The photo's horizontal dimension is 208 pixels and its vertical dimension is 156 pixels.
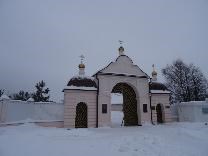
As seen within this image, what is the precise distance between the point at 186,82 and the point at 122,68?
21574mm

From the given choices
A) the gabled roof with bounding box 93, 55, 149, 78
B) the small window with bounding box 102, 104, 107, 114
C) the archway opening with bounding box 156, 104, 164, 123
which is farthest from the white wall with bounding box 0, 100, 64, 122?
the archway opening with bounding box 156, 104, 164, 123

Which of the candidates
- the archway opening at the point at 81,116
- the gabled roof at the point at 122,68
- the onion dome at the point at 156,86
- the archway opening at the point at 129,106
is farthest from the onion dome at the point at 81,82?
the onion dome at the point at 156,86

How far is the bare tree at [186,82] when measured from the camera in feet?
121

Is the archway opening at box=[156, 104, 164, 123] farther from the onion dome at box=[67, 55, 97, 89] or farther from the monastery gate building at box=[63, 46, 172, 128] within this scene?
the onion dome at box=[67, 55, 97, 89]

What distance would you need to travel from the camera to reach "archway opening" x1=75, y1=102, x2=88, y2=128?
18.7m

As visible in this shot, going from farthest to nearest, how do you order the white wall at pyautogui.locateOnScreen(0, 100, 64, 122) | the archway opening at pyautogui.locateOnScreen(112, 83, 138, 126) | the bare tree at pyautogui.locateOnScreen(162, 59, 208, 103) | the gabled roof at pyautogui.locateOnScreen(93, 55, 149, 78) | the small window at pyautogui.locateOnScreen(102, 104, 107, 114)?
the bare tree at pyautogui.locateOnScreen(162, 59, 208, 103) < the archway opening at pyautogui.locateOnScreen(112, 83, 138, 126) < the gabled roof at pyautogui.locateOnScreen(93, 55, 149, 78) < the small window at pyautogui.locateOnScreen(102, 104, 107, 114) < the white wall at pyautogui.locateOnScreen(0, 100, 64, 122)

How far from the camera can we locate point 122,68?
20.8m

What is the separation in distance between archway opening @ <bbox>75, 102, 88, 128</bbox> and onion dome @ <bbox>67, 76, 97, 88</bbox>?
6.10ft

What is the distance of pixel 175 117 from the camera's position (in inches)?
940

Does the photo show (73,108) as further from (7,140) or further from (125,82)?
(7,140)

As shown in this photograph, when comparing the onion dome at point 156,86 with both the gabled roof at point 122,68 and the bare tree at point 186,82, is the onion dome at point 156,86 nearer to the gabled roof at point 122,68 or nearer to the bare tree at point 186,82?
the gabled roof at point 122,68

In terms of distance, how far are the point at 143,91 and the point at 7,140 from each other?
14730 millimetres

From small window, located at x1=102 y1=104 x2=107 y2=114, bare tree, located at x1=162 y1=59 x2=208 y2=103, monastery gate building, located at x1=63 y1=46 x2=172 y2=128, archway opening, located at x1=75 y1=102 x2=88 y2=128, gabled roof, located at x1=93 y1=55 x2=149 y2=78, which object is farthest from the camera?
bare tree, located at x1=162 y1=59 x2=208 y2=103

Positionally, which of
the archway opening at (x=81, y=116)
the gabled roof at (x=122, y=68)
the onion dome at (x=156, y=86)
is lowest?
the archway opening at (x=81, y=116)
